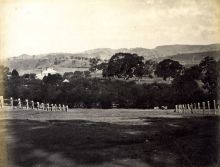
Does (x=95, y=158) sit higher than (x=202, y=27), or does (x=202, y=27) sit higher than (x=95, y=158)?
(x=202, y=27)

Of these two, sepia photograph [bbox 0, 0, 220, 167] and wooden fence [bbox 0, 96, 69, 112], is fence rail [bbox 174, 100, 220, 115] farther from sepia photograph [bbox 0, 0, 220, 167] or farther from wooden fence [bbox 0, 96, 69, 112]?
wooden fence [bbox 0, 96, 69, 112]

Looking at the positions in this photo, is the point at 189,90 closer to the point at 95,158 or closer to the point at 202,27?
the point at 202,27

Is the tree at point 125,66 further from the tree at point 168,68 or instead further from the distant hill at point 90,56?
the tree at point 168,68

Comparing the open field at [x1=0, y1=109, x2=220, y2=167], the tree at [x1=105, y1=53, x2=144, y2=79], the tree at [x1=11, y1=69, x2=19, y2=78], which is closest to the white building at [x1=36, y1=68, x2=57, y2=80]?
the tree at [x1=11, y1=69, x2=19, y2=78]

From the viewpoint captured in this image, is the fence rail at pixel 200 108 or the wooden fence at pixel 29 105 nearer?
the wooden fence at pixel 29 105

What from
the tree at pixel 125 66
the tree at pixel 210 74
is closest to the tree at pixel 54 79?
the tree at pixel 125 66

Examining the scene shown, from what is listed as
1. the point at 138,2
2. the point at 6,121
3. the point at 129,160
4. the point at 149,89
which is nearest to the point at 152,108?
the point at 149,89

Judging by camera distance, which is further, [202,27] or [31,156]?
[202,27]
